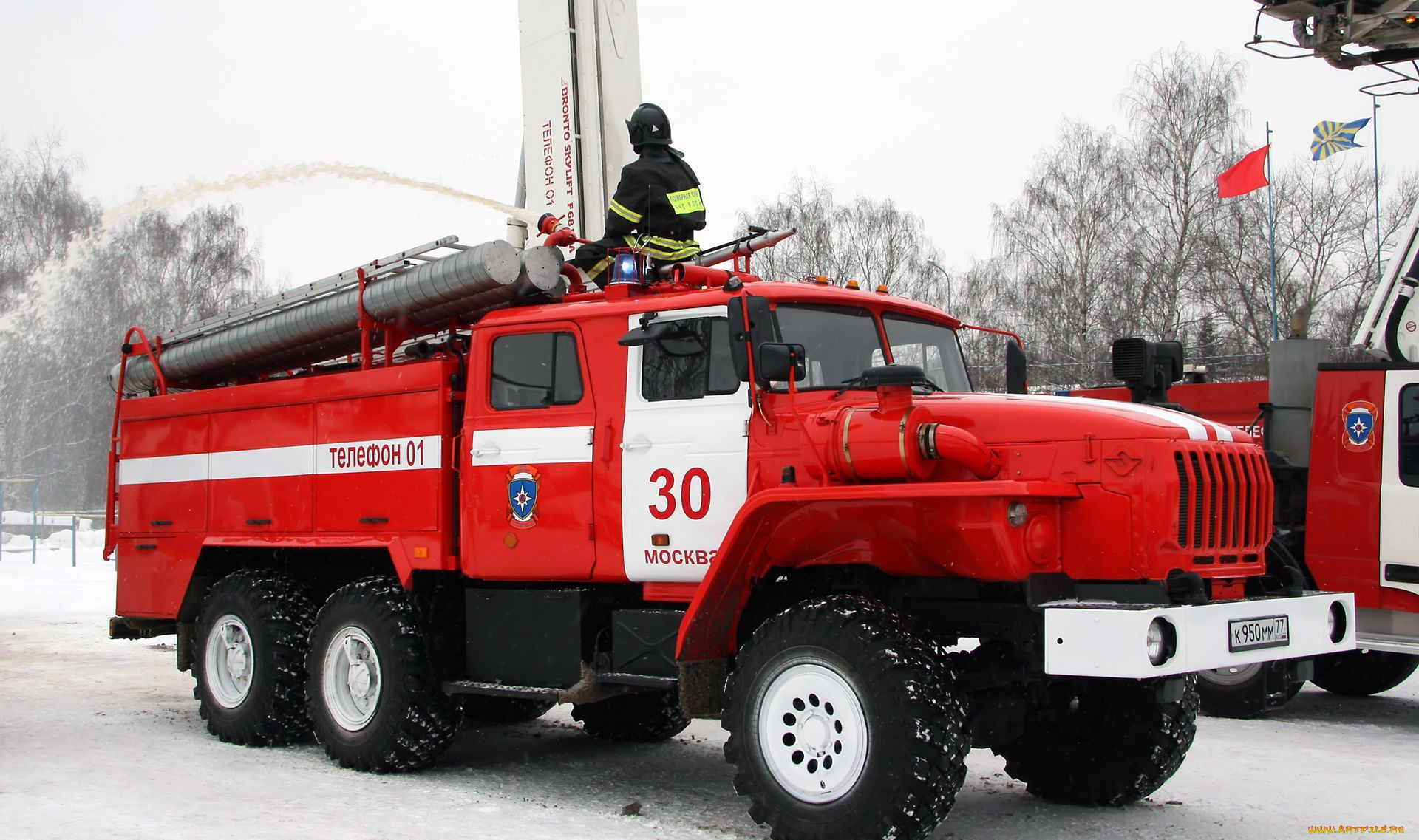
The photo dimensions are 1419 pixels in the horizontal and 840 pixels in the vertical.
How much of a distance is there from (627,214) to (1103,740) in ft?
13.3

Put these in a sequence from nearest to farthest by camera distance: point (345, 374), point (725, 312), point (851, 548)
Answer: point (851, 548) < point (725, 312) < point (345, 374)

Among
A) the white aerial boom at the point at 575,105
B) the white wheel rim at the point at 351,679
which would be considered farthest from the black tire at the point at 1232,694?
the white aerial boom at the point at 575,105

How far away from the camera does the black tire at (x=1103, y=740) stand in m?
6.55

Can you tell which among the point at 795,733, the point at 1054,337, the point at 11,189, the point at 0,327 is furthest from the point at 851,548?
the point at 11,189

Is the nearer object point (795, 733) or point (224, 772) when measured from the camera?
point (795, 733)

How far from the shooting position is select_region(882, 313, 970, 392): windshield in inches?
280

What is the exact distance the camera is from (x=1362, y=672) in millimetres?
10664

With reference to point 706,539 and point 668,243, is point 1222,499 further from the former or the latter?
point 668,243

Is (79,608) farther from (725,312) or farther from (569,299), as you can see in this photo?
(725,312)

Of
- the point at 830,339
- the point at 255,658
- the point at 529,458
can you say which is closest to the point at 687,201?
the point at 830,339

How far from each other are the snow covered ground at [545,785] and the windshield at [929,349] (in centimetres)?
235

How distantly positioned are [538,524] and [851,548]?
2017 millimetres

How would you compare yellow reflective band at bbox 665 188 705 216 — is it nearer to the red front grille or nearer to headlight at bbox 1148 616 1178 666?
the red front grille

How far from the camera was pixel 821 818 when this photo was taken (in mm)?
5605
